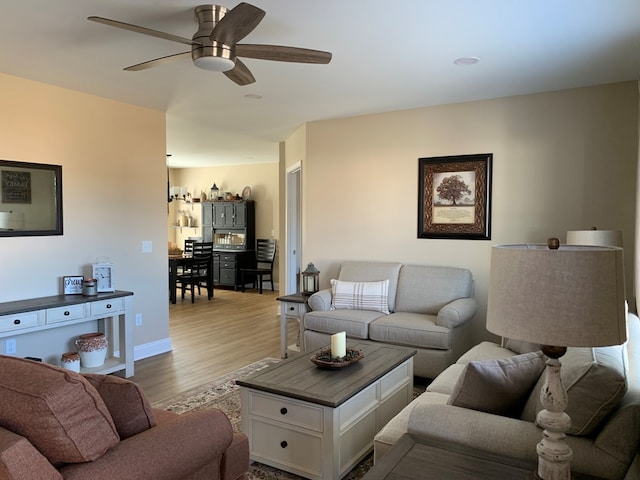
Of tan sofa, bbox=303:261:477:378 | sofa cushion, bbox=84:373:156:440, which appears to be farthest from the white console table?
sofa cushion, bbox=84:373:156:440

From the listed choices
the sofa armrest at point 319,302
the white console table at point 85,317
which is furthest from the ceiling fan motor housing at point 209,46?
the sofa armrest at point 319,302

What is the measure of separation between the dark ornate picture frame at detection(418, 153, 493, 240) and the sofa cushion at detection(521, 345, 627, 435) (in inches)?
115

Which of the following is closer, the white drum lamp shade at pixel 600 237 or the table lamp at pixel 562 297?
the table lamp at pixel 562 297

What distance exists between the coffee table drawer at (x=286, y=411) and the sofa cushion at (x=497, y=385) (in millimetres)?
773

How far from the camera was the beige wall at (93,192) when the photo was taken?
376 cm

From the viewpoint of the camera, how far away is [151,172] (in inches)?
190

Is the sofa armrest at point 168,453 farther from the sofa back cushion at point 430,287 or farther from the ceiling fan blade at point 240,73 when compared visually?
the sofa back cushion at point 430,287

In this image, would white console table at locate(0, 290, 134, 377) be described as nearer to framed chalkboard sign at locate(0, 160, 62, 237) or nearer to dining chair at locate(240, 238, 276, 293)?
framed chalkboard sign at locate(0, 160, 62, 237)

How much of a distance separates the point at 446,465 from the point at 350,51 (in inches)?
99.2

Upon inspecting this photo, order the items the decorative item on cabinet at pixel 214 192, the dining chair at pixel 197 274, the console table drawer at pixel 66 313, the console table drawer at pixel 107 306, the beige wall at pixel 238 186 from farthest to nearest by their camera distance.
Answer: the decorative item on cabinet at pixel 214 192, the beige wall at pixel 238 186, the dining chair at pixel 197 274, the console table drawer at pixel 107 306, the console table drawer at pixel 66 313

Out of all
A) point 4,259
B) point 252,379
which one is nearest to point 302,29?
point 252,379

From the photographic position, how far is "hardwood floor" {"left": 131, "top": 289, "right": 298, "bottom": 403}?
4098 mm

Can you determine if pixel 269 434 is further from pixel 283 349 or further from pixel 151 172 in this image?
pixel 151 172

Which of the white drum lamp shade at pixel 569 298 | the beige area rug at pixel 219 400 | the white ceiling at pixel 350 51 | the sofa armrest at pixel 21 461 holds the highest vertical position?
the white ceiling at pixel 350 51
